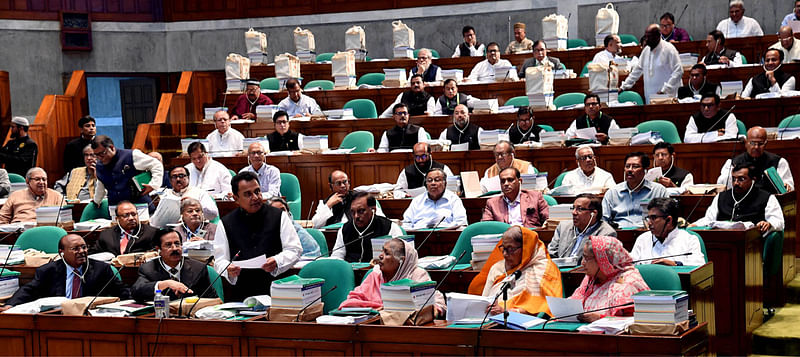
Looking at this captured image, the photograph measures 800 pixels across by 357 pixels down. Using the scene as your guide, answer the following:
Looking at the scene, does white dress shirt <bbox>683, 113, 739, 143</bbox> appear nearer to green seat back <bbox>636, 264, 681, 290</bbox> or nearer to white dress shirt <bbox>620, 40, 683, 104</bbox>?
white dress shirt <bbox>620, 40, 683, 104</bbox>

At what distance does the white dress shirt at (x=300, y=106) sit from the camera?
28.9 feet

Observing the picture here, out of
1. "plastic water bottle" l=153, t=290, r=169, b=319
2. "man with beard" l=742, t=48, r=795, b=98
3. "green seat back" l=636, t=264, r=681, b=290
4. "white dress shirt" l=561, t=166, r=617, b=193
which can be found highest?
"man with beard" l=742, t=48, r=795, b=98

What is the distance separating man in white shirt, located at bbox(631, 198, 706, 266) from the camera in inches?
173

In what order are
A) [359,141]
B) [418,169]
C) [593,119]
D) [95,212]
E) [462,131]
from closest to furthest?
[95,212] < [418,169] < [593,119] < [462,131] < [359,141]

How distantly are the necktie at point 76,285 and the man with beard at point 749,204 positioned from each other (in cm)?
342

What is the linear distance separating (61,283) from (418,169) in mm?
2927

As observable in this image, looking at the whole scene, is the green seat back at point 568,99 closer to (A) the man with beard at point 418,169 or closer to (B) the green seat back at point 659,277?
(A) the man with beard at point 418,169

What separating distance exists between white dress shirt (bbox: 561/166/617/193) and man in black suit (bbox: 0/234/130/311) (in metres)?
3.16

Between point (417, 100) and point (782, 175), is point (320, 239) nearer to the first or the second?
point (782, 175)

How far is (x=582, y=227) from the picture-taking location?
182 inches

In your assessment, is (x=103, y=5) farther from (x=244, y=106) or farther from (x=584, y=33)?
(x=584, y=33)

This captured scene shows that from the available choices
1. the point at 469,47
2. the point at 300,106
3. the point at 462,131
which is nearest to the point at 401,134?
the point at 462,131

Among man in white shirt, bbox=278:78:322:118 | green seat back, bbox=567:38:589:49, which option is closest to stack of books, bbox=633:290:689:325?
man in white shirt, bbox=278:78:322:118

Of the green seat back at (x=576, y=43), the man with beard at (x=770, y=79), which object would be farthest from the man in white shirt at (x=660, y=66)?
the green seat back at (x=576, y=43)
